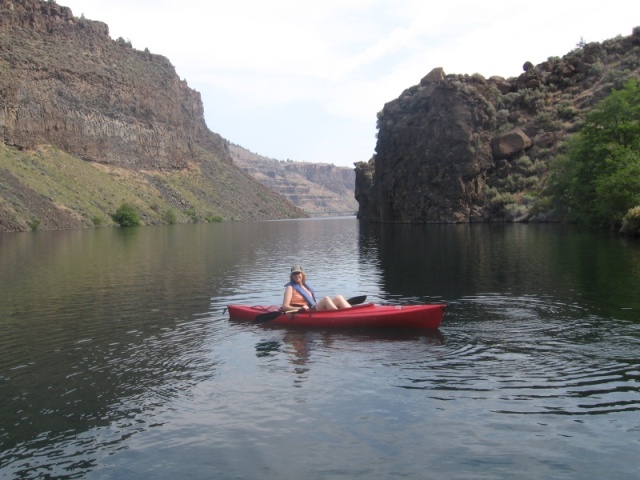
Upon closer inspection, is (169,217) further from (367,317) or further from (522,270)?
(367,317)

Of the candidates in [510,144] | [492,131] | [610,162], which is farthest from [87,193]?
[610,162]

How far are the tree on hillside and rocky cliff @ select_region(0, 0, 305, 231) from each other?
8524 centimetres

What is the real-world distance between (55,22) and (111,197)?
71963 millimetres

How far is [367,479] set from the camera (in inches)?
302

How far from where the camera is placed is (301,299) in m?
18.0

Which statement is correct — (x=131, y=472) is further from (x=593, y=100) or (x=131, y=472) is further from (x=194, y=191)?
(x=194, y=191)

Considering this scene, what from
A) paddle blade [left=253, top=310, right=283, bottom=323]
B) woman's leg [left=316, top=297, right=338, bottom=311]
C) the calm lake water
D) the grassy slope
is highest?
the grassy slope

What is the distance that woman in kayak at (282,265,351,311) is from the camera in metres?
17.2

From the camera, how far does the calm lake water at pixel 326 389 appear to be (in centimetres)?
827

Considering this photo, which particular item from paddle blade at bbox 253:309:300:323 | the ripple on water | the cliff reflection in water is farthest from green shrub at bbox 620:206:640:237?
paddle blade at bbox 253:309:300:323

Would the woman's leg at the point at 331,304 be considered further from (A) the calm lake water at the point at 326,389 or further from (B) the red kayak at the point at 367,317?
(A) the calm lake water at the point at 326,389

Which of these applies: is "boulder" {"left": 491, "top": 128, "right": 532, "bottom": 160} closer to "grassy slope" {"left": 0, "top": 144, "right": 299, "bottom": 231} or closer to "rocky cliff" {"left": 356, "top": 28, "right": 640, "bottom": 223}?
"rocky cliff" {"left": 356, "top": 28, "right": 640, "bottom": 223}

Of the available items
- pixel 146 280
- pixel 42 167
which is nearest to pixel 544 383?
pixel 146 280

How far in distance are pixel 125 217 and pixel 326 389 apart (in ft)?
387
